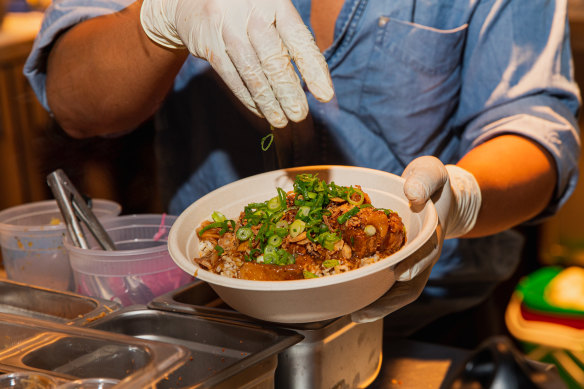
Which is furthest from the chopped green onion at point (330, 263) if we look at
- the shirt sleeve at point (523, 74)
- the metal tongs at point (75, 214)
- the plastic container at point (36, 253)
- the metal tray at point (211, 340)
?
the shirt sleeve at point (523, 74)

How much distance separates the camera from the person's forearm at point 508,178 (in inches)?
64.8

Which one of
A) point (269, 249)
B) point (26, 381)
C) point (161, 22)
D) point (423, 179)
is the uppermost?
point (161, 22)

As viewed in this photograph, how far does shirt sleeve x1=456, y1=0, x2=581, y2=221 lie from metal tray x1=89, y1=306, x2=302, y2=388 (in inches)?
39.1

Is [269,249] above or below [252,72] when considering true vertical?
below

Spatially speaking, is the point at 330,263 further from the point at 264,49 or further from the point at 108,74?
the point at 108,74

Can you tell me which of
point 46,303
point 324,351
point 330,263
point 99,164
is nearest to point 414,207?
point 330,263

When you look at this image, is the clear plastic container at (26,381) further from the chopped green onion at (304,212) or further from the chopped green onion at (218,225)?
the chopped green onion at (304,212)

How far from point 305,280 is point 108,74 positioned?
939 mm

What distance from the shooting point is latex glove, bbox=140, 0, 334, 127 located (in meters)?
1.16

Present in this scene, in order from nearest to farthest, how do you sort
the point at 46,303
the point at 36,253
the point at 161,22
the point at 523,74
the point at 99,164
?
1. the point at 161,22
2. the point at 46,303
3. the point at 36,253
4. the point at 523,74
5. the point at 99,164

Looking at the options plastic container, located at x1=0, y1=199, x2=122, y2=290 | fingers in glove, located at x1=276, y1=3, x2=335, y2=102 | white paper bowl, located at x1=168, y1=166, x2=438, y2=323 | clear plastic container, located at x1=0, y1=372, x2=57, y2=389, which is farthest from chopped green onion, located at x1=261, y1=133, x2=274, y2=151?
clear plastic container, located at x1=0, y1=372, x2=57, y2=389

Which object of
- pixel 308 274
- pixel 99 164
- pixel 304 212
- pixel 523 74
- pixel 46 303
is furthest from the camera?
pixel 99 164

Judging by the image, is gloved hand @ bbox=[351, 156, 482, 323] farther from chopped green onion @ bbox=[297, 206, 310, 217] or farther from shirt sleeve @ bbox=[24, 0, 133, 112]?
shirt sleeve @ bbox=[24, 0, 133, 112]

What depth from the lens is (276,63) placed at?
1167mm
